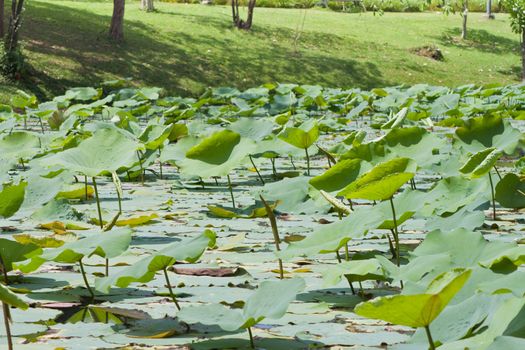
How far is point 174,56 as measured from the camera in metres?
15.5

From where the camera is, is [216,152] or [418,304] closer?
[418,304]

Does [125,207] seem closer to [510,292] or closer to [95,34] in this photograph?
[510,292]

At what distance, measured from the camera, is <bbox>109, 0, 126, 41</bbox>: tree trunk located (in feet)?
50.8

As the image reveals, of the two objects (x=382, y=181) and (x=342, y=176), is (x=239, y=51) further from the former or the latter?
(x=382, y=181)

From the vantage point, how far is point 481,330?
1068 mm

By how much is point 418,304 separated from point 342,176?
4.02 ft

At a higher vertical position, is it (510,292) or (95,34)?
(510,292)

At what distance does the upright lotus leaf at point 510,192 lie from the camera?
262cm

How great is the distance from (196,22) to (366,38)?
13.7 ft

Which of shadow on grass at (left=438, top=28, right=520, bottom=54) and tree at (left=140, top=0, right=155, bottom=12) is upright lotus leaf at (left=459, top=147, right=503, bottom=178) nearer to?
tree at (left=140, top=0, right=155, bottom=12)

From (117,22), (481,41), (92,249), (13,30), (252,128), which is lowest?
(481,41)

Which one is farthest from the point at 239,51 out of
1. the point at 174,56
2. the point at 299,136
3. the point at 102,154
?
the point at 102,154

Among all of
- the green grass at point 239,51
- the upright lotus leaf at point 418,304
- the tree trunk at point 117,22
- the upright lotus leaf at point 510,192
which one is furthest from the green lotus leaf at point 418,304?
the tree trunk at point 117,22

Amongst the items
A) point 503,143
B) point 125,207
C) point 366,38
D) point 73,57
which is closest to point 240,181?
point 125,207
